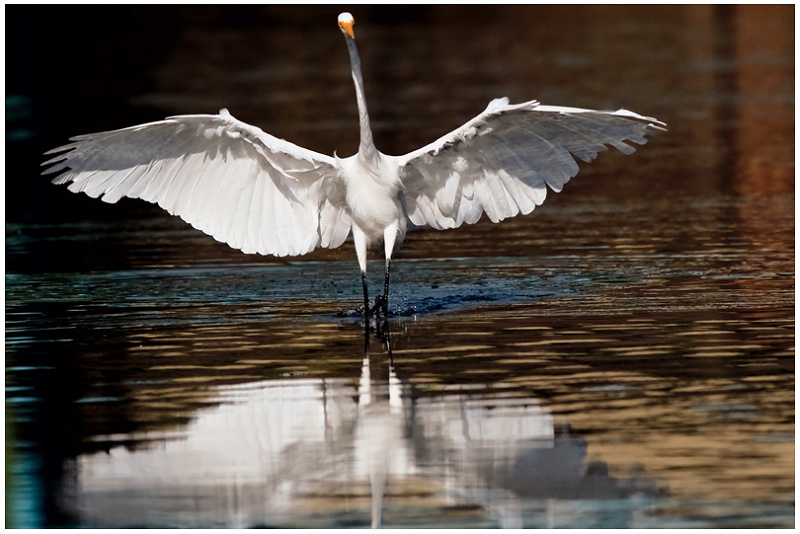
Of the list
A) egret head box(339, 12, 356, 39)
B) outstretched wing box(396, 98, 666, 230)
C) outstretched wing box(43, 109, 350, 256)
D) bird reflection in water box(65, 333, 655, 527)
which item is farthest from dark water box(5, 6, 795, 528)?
egret head box(339, 12, 356, 39)

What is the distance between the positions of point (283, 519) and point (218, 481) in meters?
0.74

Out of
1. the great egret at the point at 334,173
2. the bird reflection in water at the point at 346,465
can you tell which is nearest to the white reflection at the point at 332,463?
the bird reflection in water at the point at 346,465

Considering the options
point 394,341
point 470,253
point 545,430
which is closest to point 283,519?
point 545,430

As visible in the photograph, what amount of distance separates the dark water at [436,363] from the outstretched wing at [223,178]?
71cm

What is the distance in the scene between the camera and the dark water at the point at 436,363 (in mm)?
7828

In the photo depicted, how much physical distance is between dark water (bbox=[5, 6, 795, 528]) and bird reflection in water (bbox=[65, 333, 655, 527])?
0.02 m

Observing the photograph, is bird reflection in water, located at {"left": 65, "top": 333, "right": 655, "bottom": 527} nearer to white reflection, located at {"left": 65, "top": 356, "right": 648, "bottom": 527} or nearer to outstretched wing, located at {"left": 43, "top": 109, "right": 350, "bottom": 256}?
white reflection, located at {"left": 65, "top": 356, "right": 648, "bottom": 527}

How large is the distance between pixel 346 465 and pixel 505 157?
4.99 meters

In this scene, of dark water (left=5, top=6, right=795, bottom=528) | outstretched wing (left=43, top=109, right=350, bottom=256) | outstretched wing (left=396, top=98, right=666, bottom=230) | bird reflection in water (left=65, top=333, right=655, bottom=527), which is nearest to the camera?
bird reflection in water (left=65, top=333, right=655, bottom=527)

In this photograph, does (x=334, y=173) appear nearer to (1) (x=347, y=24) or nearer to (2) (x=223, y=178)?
(2) (x=223, y=178)

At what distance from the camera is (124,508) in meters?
7.83

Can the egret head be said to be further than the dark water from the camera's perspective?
Yes

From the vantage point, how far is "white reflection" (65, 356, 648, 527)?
7.67 meters

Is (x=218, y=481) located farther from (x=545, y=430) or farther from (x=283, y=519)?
(x=545, y=430)
